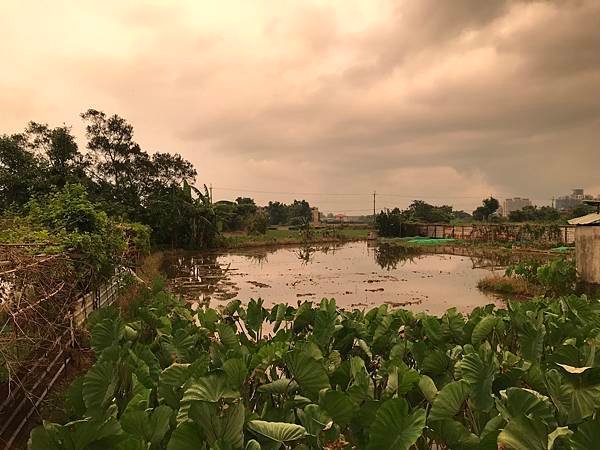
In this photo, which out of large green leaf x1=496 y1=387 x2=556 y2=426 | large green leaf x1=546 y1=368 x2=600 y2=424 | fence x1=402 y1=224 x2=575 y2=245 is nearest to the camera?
large green leaf x1=496 y1=387 x2=556 y2=426

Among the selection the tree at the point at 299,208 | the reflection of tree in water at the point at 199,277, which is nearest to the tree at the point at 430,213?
the tree at the point at 299,208

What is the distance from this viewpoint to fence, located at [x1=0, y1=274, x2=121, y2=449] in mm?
3807

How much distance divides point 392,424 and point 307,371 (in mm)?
799

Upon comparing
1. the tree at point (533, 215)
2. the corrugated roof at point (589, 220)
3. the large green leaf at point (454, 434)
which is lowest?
the large green leaf at point (454, 434)

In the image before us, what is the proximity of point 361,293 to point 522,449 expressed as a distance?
37.7 ft

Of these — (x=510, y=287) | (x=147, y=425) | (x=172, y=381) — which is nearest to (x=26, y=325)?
(x=172, y=381)

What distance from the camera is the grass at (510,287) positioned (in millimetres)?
12297

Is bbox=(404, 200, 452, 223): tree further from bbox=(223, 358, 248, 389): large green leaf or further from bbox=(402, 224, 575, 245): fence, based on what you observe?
bbox=(223, 358, 248, 389): large green leaf

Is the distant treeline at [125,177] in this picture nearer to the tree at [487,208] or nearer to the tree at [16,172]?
the tree at [16,172]

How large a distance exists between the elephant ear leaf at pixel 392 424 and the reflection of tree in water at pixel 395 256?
1737 centimetres

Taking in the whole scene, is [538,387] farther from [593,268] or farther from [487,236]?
[487,236]

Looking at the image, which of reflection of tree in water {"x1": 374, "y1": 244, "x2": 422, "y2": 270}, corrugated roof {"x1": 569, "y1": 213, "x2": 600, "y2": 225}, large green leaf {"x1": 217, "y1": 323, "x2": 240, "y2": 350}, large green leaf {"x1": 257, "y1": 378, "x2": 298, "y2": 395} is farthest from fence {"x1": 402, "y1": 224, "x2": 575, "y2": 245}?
large green leaf {"x1": 257, "y1": 378, "x2": 298, "y2": 395}

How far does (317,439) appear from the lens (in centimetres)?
218

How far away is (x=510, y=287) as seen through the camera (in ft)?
42.2
